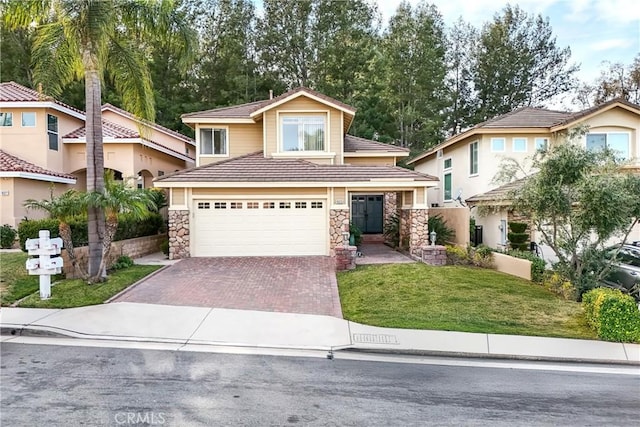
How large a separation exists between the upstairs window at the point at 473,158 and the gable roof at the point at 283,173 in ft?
17.2

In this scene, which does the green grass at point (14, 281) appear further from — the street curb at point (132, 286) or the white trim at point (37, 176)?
the white trim at point (37, 176)

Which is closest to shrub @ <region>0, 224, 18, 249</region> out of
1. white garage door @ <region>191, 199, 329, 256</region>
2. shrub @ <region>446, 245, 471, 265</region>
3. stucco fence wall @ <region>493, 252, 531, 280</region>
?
white garage door @ <region>191, 199, 329, 256</region>

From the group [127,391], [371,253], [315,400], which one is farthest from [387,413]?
[371,253]

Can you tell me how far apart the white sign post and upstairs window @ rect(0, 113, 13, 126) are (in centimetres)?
1255

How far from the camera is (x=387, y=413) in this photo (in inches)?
191

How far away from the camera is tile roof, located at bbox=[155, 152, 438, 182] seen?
15273 mm

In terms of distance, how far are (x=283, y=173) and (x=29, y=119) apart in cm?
1232

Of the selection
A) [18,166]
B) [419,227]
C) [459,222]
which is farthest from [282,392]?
[18,166]

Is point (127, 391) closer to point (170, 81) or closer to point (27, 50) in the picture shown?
point (170, 81)

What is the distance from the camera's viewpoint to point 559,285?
37.0 feet

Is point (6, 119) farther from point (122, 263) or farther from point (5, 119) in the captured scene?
point (122, 263)

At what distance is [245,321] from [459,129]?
3379 centimetres

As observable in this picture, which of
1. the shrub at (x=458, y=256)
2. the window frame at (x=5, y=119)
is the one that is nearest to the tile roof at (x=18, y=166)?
the window frame at (x=5, y=119)

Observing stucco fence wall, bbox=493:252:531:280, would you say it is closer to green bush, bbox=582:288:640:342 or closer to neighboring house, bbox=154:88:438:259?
neighboring house, bbox=154:88:438:259
